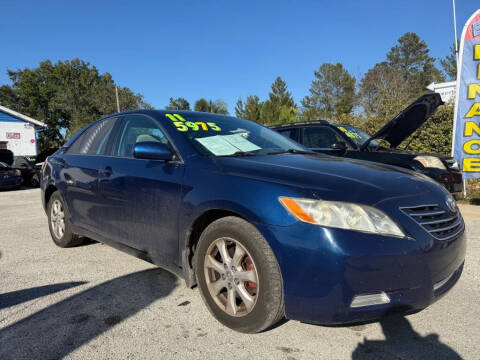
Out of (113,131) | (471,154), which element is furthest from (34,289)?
(471,154)

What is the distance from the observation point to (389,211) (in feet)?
6.09

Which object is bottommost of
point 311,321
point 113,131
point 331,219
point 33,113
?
point 311,321

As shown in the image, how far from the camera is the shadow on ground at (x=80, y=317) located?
2008mm

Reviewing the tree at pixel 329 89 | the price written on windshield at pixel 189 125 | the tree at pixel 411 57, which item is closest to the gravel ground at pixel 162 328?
the price written on windshield at pixel 189 125

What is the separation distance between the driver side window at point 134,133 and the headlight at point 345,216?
150cm

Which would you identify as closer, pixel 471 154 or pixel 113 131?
pixel 113 131

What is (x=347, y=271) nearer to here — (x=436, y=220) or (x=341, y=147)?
(x=436, y=220)

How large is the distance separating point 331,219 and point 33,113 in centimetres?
5070

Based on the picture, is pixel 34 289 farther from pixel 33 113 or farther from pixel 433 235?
pixel 33 113

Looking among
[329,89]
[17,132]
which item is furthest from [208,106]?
[17,132]

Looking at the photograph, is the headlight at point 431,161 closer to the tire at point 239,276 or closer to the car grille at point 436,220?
the car grille at point 436,220

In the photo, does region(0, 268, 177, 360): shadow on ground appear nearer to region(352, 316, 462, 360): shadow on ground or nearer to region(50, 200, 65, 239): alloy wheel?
region(50, 200, 65, 239): alloy wheel

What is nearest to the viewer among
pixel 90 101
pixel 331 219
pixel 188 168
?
pixel 331 219

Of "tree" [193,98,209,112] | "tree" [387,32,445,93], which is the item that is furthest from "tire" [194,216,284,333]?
"tree" [193,98,209,112]
